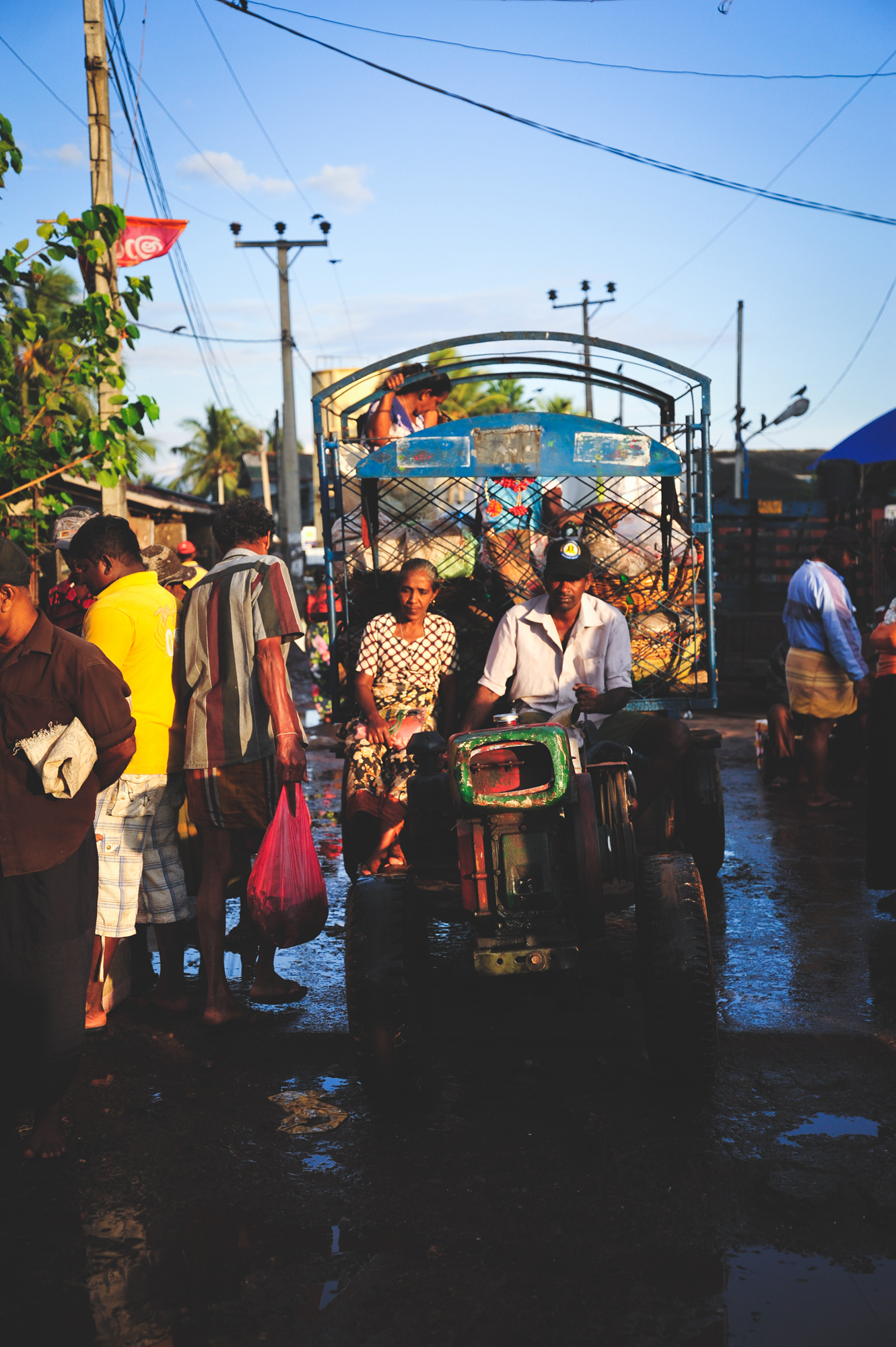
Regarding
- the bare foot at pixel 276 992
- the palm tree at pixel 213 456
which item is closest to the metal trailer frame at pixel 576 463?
the bare foot at pixel 276 992

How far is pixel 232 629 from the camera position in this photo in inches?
173

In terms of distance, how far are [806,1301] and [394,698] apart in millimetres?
3888

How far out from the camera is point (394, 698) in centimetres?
592

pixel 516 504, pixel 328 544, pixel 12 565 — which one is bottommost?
pixel 12 565

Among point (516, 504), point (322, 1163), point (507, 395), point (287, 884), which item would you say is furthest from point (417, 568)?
point (507, 395)

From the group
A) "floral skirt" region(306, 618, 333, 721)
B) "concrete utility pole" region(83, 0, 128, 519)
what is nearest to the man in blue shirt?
"floral skirt" region(306, 618, 333, 721)

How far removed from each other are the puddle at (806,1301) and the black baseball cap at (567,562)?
3.26 metres

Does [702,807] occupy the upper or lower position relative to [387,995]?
upper

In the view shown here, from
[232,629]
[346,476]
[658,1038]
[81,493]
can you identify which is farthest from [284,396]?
[658,1038]

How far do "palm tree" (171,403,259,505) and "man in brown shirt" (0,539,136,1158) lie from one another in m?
53.4

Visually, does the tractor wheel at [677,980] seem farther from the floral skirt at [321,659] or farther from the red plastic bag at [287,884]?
the floral skirt at [321,659]

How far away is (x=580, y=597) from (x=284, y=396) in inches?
891

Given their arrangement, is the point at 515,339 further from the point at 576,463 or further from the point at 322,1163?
the point at 322,1163

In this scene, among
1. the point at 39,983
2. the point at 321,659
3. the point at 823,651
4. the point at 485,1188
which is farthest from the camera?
the point at 823,651
